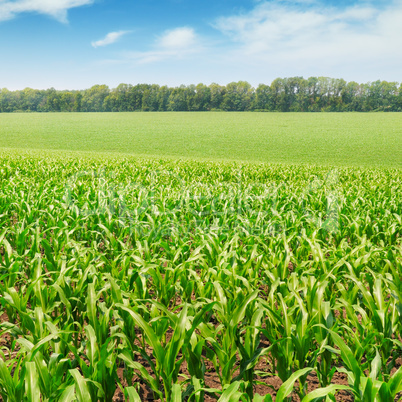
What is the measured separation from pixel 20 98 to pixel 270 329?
137863 mm

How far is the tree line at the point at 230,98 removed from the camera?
102 meters

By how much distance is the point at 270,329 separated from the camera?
2.24 m

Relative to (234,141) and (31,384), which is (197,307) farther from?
(234,141)

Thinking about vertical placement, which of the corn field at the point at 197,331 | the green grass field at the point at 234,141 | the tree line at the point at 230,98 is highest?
the tree line at the point at 230,98

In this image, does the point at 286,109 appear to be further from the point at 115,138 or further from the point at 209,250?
the point at 209,250

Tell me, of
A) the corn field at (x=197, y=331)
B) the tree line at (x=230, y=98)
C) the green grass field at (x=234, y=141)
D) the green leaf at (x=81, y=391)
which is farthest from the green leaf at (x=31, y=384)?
the tree line at (x=230, y=98)

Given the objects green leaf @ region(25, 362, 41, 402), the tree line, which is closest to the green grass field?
green leaf @ region(25, 362, 41, 402)

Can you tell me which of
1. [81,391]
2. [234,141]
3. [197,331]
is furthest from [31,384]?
[234,141]

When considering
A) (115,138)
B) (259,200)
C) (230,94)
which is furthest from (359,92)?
(259,200)

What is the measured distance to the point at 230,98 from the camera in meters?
110

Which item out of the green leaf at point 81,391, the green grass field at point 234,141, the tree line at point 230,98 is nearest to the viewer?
the green leaf at point 81,391

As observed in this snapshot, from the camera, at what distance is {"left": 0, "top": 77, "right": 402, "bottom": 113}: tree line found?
10162 cm

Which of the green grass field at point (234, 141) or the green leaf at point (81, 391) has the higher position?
the green grass field at point (234, 141)

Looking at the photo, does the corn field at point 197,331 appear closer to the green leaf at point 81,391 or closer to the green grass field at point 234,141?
the green leaf at point 81,391
